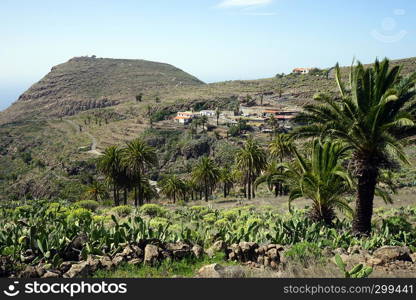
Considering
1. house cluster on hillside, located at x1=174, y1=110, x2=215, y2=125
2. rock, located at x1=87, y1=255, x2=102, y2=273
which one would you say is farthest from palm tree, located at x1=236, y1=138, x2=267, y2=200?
house cluster on hillside, located at x1=174, y1=110, x2=215, y2=125

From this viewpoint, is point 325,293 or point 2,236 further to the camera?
point 2,236

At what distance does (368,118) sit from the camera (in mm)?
11727

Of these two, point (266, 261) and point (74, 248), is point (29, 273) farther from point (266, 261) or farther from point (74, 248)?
point (266, 261)

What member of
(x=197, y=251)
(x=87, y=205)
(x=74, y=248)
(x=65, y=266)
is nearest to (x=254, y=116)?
(x=87, y=205)

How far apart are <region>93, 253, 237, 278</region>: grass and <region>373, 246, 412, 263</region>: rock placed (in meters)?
3.91

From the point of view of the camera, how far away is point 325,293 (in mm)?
6383

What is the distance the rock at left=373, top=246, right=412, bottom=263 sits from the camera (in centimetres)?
908

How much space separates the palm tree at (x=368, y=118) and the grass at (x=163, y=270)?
6412 millimetres

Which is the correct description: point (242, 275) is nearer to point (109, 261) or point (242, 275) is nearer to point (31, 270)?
point (109, 261)

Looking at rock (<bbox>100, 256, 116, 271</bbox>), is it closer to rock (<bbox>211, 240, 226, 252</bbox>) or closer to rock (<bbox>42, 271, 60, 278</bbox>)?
rock (<bbox>42, 271, 60, 278</bbox>)

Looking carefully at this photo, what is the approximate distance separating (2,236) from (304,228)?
9.85m

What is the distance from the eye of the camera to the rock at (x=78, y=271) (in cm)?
783

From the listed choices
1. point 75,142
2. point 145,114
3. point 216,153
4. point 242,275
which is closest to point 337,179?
point 242,275

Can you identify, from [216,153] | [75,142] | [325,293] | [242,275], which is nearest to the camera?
[325,293]
